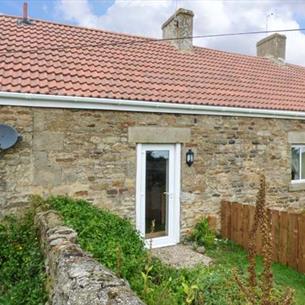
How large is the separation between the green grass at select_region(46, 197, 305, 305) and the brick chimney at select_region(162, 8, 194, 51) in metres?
6.74

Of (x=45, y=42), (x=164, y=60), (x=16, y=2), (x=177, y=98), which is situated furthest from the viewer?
(x=164, y=60)

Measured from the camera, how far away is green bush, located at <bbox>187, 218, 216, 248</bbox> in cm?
816

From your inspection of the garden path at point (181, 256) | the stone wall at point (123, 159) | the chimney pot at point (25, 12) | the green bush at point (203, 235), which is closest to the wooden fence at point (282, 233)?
the green bush at point (203, 235)

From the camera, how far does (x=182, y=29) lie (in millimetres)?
11203

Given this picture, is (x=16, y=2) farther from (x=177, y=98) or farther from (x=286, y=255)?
(x=286, y=255)

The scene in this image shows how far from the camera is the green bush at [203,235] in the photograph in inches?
321

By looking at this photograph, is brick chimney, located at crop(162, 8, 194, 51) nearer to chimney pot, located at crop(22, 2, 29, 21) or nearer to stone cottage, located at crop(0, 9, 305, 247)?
stone cottage, located at crop(0, 9, 305, 247)

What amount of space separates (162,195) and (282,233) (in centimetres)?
282

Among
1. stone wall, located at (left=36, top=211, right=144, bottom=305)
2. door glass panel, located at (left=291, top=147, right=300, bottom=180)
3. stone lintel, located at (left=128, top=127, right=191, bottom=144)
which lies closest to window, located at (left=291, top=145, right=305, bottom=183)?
door glass panel, located at (left=291, top=147, right=300, bottom=180)

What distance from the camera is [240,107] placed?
8805mm

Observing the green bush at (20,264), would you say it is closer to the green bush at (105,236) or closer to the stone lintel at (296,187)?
the green bush at (105,236)

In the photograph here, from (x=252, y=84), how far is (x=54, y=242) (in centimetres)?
848

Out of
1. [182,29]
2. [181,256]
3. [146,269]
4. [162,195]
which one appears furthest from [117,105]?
[182,29]

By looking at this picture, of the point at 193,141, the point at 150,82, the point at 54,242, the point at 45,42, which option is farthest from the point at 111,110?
the point at 54,242
